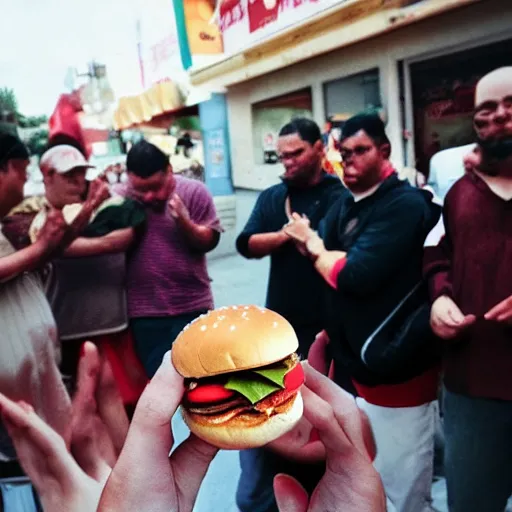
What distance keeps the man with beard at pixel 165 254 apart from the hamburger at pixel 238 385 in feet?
1.75

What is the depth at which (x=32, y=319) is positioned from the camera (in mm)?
1921

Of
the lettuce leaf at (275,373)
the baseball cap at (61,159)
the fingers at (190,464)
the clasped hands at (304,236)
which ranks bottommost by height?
the fingers at (190,464)

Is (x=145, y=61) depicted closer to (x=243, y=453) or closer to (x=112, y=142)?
(x=112, y=142)

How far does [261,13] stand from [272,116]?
1.14 feet

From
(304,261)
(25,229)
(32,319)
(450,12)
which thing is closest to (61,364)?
(32,319)

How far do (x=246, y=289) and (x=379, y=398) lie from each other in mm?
609

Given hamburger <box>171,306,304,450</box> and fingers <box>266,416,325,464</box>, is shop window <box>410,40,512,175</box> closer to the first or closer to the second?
hamburger <box>171,306,304,450</box>

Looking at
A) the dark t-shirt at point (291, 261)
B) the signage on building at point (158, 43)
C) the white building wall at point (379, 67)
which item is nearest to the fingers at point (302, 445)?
the dark t-shirt at point (291, 261)

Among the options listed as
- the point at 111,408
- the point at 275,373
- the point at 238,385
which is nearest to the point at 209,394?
the point at 238,385

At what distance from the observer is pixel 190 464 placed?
5.49ft

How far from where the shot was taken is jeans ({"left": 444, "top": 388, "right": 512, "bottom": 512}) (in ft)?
6.17

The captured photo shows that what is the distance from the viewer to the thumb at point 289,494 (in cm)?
194

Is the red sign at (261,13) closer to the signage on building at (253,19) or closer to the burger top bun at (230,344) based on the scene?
the signage on building at (253,19)

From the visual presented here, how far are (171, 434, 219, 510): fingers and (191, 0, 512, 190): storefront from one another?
887 mm
